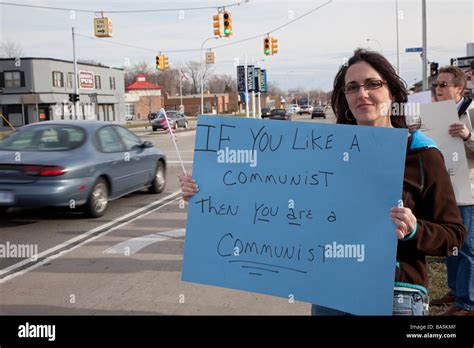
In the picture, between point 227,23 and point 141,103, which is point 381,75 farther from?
point 141,103

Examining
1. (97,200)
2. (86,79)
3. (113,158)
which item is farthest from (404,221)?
(86,79)

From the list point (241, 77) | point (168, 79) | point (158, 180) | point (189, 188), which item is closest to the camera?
point (189, 188)

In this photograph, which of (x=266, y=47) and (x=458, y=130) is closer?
(x=458, y=130)

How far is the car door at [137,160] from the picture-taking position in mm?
9594

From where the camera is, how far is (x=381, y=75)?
235cm

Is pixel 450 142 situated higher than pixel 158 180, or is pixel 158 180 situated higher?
pixel 450 142

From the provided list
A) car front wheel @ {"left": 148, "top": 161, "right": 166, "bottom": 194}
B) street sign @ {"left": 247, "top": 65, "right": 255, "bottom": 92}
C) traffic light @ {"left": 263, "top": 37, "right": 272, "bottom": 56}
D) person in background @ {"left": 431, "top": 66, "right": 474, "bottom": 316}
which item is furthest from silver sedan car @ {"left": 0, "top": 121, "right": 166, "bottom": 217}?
street sign @ {"left": 247, "top": 65, "right": 255, "bottom": 92}

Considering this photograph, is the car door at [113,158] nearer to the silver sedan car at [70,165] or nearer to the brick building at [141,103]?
the silver sedan car at [70,165]

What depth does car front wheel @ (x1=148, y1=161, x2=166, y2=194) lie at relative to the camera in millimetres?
10905

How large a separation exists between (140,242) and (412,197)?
17.4 ft

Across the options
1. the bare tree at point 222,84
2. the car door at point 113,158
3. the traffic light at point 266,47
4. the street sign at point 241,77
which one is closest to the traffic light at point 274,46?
the traffic light at point 266,47

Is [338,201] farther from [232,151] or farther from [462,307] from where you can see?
[462,307]

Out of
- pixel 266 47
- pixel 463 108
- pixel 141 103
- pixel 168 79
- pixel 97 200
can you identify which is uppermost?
pixel 168 79
